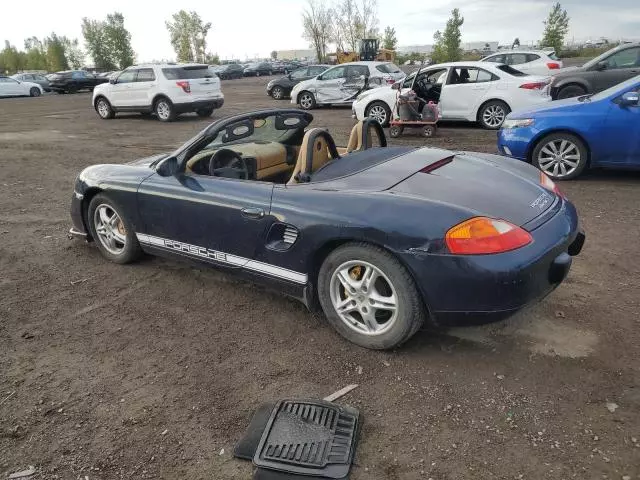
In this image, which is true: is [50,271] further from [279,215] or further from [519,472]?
[519,472]

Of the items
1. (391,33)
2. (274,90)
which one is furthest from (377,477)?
(391,33)

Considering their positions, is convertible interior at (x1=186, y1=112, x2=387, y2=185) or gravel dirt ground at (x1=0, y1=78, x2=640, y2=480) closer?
gravel dirt ground at (x1=0, y1=78, x2=640, y2=480)

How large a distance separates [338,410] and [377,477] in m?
0.45

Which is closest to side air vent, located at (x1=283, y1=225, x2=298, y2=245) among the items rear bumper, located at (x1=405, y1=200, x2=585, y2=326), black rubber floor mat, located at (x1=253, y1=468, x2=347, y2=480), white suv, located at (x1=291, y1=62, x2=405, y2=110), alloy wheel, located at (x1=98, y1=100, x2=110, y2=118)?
rear bumper, located at (x1=405, y1=200, x2=585, y2=326)

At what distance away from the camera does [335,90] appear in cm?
1617

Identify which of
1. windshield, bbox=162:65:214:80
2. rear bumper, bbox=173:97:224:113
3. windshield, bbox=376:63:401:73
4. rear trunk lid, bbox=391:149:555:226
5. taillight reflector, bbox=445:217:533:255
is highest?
windshield, bbox=162:65:214:80

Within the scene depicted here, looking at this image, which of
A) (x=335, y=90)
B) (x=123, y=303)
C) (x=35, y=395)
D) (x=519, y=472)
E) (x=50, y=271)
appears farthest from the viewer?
(x=335, y=90)

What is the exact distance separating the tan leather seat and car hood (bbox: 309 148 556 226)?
20cm

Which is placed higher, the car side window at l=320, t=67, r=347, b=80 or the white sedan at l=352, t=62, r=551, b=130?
the car side window at l=320, t=67, r=347, b=80

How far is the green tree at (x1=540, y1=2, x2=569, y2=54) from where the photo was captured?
45844 mm

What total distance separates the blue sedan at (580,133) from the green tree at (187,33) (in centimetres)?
7901

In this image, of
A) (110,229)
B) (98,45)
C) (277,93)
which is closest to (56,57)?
(98,45)

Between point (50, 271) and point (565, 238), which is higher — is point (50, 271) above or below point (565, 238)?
below

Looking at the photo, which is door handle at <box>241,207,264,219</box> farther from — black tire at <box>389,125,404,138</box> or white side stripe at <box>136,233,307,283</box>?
black tire at <box>389,125,404,138</box>
